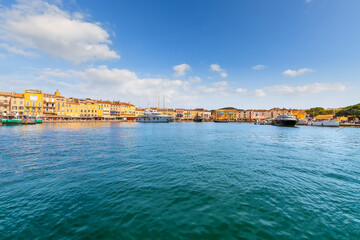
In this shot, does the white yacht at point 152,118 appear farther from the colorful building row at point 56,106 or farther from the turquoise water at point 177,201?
the turquoise water at point 177,201

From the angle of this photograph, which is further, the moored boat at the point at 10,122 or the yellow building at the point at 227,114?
the yellow building at the point at 227,114

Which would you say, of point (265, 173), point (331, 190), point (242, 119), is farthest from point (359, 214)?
point (242, 119)

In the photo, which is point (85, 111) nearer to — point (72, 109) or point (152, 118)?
point (72, 109)

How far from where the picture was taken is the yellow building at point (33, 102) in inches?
2901

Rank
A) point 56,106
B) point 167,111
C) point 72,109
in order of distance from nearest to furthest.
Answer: point 56,106 → point 72,109 → point 167,111

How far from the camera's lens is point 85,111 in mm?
95375

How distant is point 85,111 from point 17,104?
29.5 metres

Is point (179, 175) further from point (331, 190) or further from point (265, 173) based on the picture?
point (331, 190)

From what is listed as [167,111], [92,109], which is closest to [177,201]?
[92,109]

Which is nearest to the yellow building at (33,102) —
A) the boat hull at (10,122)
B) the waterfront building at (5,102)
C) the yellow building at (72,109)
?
the waterfront building at (5,102)

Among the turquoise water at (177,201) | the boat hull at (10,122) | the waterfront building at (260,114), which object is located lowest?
the turquoise water at (177,201)

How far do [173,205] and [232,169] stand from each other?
19.4 ft

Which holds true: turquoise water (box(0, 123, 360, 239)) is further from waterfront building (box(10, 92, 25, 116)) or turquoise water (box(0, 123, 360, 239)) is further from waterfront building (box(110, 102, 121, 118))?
waterfront building (box(110, 102, 121, 118))

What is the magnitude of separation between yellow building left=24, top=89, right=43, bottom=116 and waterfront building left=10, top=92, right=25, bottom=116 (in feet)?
5.02
